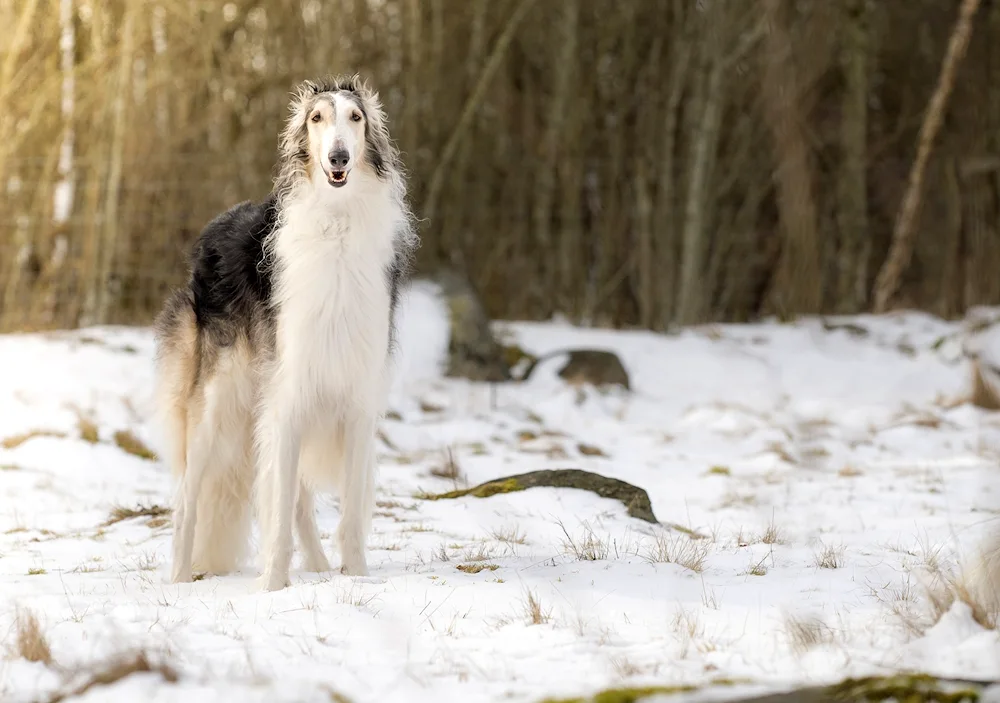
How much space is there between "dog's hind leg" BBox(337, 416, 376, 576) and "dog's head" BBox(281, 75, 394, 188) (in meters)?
0.97

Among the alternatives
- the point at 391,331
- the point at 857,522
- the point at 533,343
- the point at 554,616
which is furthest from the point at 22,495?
the point at 533,343

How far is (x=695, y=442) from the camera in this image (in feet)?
28.7

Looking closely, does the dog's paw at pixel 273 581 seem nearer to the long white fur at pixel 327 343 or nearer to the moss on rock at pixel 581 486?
the long white fur at pixel 327 343

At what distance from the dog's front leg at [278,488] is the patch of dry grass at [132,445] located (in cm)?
326

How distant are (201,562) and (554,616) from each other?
76.5 inches

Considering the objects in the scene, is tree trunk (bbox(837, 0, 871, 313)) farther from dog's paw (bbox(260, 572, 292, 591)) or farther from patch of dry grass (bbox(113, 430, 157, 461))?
dog's paw (bbox(260, 572, 292, 591))

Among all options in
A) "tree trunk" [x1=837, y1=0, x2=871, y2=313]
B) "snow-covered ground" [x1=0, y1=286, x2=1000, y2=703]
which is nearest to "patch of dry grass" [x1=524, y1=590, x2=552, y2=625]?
"snow-covered ground" [x1=0, y1=286, x2=1000, y2=703]

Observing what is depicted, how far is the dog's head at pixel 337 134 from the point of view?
4148 millimetres

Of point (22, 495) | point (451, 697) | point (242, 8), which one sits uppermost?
point (242, 8)

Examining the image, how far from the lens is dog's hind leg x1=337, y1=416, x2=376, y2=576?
440cm

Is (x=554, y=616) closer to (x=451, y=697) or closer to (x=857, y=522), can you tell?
(x=451, y=697)

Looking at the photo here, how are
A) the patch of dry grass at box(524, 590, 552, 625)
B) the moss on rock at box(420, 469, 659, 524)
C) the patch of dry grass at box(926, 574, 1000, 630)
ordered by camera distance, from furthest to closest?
the moss on rock at box(420, 469, 659, 524) → the patch of dry grass at box(524, 590, 552, 625) → the patch of dry grass at box(926, 574, 1000, 630)

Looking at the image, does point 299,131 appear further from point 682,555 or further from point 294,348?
point 682,555

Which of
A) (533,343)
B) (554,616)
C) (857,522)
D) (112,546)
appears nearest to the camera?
(554,616)
